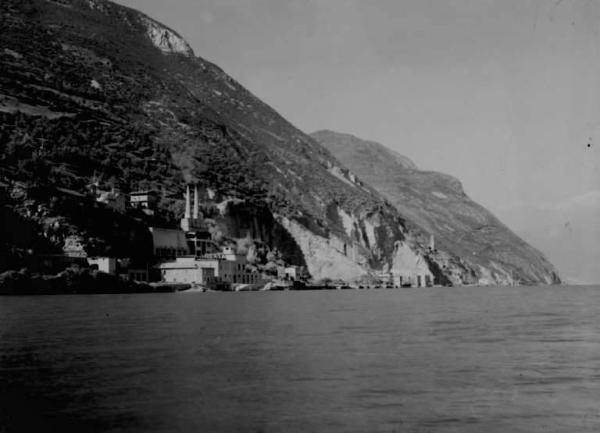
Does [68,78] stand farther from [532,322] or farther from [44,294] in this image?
[532,322]

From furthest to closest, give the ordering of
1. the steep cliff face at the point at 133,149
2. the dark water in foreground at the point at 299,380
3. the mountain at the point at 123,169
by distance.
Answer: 1. the steep cliff face at the point at 133,149
2. the mountain at the point at 123,169
3. the dark water in foreground at the point at 299,380

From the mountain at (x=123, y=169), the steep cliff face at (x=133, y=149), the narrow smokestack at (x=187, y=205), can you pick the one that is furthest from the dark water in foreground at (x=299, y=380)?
the narrow smokestack at (x=187, y=205)

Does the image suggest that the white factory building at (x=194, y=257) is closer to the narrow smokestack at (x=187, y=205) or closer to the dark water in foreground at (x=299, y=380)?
the narrow smokestack at (x=187, y=205)

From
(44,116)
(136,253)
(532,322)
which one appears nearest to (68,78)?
(44,116)

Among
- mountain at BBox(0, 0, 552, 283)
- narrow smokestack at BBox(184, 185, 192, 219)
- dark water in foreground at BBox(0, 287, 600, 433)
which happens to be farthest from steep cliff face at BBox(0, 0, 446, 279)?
dark water in foreground at BBox(0, 287, 600, 433)

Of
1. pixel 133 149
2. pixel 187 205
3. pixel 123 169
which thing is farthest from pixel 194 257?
pixel 133 149

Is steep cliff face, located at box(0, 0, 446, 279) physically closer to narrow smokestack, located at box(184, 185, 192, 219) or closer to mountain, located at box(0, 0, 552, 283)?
mountain, located at box(0, 0, 552, 283)
